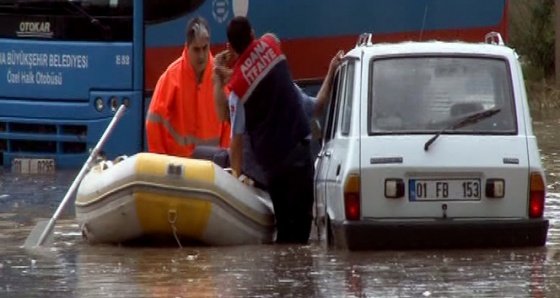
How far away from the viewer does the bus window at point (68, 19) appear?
17734 mm

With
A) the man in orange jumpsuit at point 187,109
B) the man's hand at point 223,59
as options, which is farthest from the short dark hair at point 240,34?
the man in orange jumpsuit at point 187,109

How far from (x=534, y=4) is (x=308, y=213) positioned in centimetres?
2263

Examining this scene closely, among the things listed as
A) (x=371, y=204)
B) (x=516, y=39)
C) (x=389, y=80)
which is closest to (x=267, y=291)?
(x=371, y=204)

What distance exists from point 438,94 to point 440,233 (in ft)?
3.19

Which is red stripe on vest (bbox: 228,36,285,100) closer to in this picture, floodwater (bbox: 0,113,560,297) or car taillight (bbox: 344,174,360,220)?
floodwater (bbox: 0,113,560,297)

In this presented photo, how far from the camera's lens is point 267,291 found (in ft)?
31.3

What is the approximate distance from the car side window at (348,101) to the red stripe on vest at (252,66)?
0.61 m

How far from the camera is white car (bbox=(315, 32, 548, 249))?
417 inches

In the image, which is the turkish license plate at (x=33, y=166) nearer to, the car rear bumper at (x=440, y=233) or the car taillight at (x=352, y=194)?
the car rear bumper at (x=440, y=233)

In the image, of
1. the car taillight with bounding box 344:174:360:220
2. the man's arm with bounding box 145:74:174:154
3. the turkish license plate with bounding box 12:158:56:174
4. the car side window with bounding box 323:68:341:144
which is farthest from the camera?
the turkish license plate with bounding box 12:158:56:174

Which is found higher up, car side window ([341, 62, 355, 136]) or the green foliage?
the green foliage

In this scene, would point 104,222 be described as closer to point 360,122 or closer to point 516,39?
point 360,122

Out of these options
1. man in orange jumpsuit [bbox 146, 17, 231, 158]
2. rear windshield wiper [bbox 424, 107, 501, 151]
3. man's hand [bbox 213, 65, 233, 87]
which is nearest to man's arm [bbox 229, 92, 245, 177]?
man's hand [bbox 213, 65, 233, 87]

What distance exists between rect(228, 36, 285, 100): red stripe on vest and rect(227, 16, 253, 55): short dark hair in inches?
2.7
